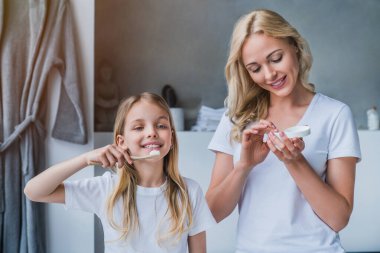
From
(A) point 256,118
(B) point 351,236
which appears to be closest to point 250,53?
(A) point 256,118

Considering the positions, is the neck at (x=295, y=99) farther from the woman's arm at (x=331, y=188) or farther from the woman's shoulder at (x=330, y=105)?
the woman's arm at (x=331, y=188)

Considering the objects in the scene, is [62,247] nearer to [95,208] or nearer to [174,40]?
[95,208]

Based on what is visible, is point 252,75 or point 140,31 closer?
point 252,75

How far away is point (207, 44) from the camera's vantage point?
8.26 feet

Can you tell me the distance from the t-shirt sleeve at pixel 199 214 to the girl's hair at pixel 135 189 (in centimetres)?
2

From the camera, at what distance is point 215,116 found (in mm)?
2350

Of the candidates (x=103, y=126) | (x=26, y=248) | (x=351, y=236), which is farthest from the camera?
(x=351, y=236)

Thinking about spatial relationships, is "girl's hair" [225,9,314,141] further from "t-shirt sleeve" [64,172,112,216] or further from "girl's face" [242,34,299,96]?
"t-shirt sleeve" [64,172,112,216]

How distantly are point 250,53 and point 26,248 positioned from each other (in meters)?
1.33

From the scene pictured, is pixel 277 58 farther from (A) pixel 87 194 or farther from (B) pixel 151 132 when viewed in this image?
(A) pixel 87 194

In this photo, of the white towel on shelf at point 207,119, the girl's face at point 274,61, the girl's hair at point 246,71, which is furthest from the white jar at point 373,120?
the girl's face at point 274,61

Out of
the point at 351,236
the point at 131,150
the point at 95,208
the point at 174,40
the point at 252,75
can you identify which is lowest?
the point at 351,236

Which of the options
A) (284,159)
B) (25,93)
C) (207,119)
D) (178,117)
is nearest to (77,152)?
(25,93)

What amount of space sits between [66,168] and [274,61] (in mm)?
539
